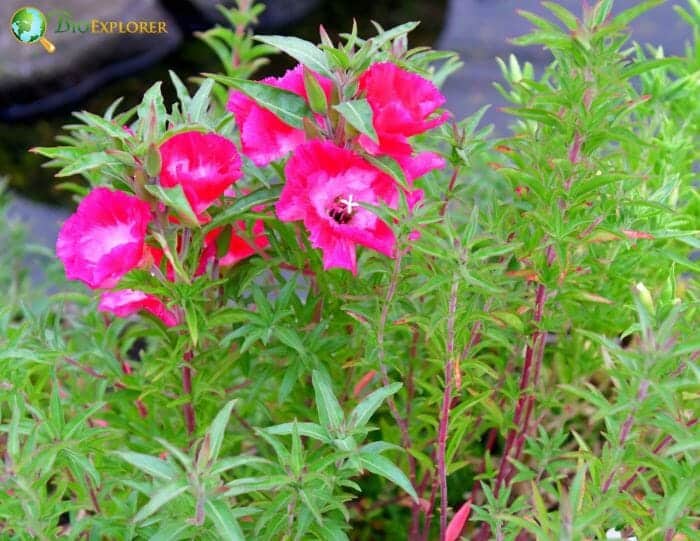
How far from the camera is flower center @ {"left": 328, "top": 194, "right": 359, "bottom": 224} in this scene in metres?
0.89

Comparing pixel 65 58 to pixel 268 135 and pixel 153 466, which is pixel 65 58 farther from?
pixel 153 466

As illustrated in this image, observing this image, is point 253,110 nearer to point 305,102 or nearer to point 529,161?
point 305,102

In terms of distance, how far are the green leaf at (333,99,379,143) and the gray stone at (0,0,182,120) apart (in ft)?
7.89

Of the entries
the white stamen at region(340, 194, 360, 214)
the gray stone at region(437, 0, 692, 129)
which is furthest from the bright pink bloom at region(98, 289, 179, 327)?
the gray stone at region(437, 0, 692, 129)

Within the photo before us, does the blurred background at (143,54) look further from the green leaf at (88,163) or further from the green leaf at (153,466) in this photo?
the green leaf at (153,466)

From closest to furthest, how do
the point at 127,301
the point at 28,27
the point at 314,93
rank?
the point at 314,93 < the point at 127,301 < the point at 28,27

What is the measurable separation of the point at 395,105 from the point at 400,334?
47cm

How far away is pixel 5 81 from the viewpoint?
299 cm

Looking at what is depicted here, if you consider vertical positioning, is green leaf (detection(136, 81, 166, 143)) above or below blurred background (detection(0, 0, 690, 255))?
below

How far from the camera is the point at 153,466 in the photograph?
714mm

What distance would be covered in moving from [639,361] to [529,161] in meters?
0.42

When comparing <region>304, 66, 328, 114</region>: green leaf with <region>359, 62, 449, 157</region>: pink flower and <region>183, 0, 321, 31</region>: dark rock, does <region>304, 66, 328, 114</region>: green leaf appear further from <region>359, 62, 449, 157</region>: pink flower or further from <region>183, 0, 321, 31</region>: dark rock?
<region>183, 0, 321, 31</region>: dark rock

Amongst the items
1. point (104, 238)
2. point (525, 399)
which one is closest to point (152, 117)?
point (104, 238)

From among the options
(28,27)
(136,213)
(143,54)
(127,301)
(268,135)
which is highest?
(143,54)
